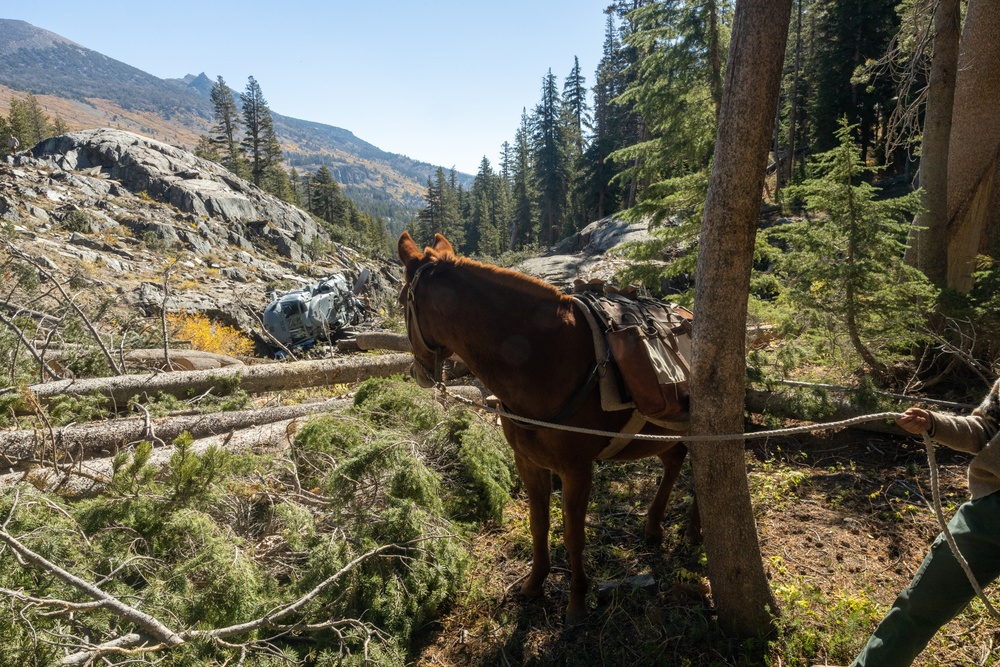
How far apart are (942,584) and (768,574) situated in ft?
4.74

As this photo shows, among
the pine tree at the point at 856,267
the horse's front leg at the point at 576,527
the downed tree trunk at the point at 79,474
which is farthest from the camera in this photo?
the pine tree at the point at 856,267

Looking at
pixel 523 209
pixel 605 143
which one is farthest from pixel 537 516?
pixel 523 209

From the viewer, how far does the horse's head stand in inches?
131

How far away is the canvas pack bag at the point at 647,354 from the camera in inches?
119

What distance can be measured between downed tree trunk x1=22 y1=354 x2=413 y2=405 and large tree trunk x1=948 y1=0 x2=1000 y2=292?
27.8 ft

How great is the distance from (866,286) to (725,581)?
3995mm

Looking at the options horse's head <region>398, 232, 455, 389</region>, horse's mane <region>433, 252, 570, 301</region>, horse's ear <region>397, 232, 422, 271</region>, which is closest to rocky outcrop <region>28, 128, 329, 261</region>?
horse's ear <region>397, 232, 422, 271</region>

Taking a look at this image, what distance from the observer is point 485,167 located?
6762 centimetres

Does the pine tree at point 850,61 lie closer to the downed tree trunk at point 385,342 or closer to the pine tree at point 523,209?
the downed tree trunk at point 385,342

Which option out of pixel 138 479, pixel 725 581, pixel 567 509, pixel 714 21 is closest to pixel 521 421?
pixel 567 509

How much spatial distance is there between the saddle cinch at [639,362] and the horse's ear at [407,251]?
1.22 meters

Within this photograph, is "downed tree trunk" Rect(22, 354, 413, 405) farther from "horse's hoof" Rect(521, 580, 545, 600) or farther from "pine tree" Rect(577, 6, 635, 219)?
"pine tree" Rect(577, 6, 635, 219)

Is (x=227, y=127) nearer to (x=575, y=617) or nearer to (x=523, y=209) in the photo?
(x=523, y=209)

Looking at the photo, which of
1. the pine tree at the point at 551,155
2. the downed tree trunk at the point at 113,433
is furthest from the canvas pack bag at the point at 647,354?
the pine tree at the point at 551,155
